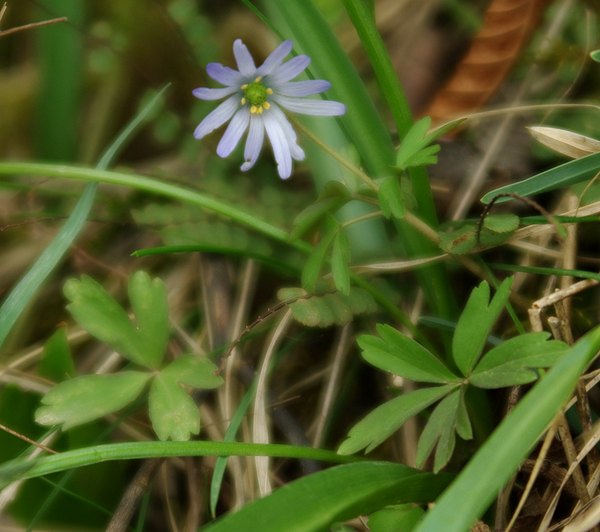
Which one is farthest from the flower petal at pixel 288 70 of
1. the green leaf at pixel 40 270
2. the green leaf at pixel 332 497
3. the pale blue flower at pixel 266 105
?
the green leaf at pixel 332 497

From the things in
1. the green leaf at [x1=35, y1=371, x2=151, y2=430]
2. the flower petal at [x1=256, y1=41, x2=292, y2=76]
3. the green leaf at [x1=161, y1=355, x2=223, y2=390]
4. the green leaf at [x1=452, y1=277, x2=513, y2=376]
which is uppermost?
the flower petal at [x1=256, y1=41, x2=292, y2=76]

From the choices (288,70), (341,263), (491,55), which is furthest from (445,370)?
(491,55)

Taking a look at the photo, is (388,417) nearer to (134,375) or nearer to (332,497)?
(332,497)

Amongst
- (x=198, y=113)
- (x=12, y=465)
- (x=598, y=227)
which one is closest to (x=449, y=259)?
(x=598, y=227)

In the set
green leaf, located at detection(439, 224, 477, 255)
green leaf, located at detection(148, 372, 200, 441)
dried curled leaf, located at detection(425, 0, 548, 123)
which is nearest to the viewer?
green leaf, located at detection(148, 372, 200, 441)

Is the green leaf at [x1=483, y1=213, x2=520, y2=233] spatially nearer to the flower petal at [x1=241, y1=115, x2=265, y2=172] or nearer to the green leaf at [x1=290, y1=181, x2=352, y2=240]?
the green leaf at [x1=290, y1=181, x2=352, y2=240]

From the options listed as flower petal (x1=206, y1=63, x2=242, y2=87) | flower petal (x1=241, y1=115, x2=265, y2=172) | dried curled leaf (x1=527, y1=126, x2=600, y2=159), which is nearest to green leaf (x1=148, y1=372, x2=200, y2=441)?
flower petal (x1=241, y1=115, x2=265, y2=172)

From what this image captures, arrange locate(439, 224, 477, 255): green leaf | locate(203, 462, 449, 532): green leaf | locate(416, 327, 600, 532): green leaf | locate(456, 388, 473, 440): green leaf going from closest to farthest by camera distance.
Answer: locate(416, 327, 600, 532): green leaf → locate(203, 462, 449, 532): green leaf → locate(456, 388, 473, 440): green leaf → locate(439, 224, 477, 255): green leaf
